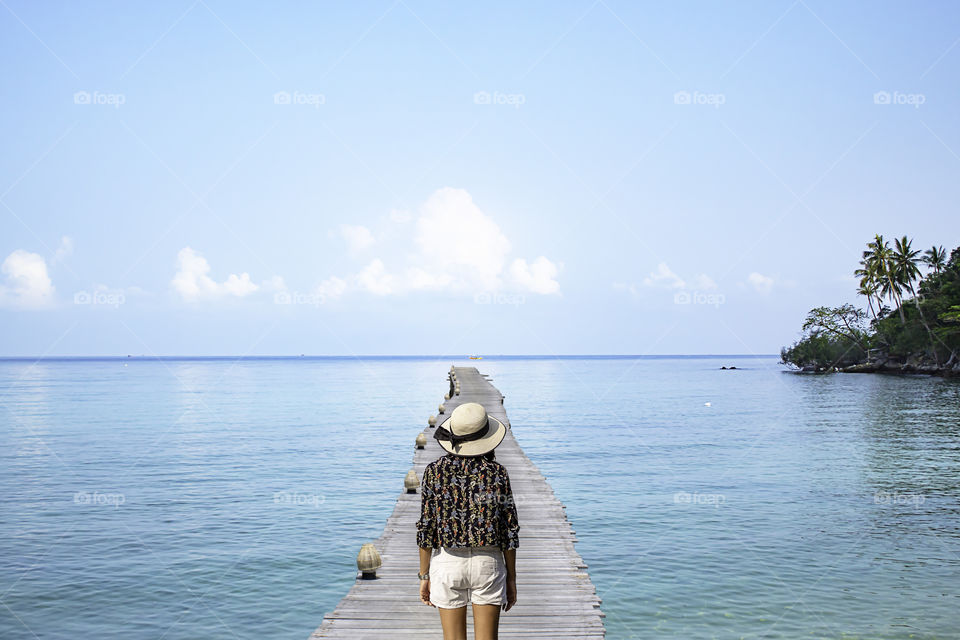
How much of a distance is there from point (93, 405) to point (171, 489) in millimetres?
42230

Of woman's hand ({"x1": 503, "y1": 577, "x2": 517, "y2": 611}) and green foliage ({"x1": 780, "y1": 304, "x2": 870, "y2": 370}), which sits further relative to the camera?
green foliage ({"x1": 780, "y1": 304, "x2": 870, "y2": 370})

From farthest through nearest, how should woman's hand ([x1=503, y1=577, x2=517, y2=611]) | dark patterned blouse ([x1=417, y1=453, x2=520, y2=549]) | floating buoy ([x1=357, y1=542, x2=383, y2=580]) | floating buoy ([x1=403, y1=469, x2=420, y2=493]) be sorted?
1. floating buoy ([x1=403, y1=469, x2=420, y2=493])
2. floating buoy ([x1=357, y1=542, x2=383, y2=580])
3. woman's hand ([x1=503, y1=577, x2=517, y2=611])
4. dark patterned blouse ([x1=417, y1=453, x2=520, y2=549])

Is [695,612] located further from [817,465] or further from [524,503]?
[817,465]

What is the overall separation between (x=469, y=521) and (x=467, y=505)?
107mm

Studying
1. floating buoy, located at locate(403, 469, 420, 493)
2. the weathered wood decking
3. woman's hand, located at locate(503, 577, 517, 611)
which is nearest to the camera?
woman's hand, located at locate(503, 577, 517, 611)

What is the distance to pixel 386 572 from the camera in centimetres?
1015

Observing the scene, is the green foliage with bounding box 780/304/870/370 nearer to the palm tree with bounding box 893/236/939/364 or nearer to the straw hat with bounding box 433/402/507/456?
the palm tree with bounding box 893/236/939/364

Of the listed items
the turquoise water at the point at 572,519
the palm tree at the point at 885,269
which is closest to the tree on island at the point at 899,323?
the palm tree at the point at 885,269

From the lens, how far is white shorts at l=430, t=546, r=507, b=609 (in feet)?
17.1

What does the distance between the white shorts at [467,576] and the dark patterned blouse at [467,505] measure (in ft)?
0.27

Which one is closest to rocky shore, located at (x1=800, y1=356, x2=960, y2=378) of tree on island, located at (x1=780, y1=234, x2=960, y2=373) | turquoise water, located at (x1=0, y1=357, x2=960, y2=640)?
tree on island, located at (x1=780, y1=234, x2=960, y2=373)

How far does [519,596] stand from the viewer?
9.15 m

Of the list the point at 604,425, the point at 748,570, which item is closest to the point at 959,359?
the point at 604,425

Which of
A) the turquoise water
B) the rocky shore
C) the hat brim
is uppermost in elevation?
the rocky shore
